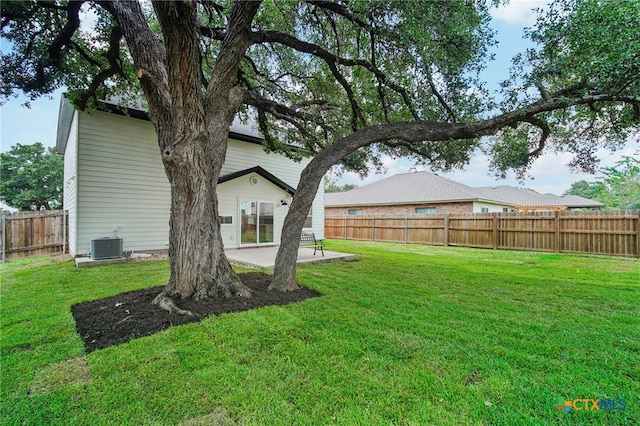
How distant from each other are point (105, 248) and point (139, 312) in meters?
5.41

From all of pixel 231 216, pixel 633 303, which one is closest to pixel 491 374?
pixel 633 303

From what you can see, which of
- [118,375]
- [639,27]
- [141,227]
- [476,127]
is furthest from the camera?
[141,227]

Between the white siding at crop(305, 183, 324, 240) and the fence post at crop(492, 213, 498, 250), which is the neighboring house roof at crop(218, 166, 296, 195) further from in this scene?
the fence post at crop(492, 213, 498, 250)

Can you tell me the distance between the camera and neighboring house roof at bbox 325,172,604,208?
58.1ft

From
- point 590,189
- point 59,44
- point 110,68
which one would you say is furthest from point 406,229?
point 590,189

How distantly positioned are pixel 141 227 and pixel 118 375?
8134 mm

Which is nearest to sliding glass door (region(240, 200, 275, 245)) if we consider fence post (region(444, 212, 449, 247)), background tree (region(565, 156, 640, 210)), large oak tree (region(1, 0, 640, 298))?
large oak tree (region(1, 0, 640, 298))

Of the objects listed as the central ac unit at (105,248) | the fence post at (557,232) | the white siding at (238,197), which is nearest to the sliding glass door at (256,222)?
the white siding at (238,197)

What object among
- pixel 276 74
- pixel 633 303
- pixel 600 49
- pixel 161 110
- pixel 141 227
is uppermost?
pixel 276 74

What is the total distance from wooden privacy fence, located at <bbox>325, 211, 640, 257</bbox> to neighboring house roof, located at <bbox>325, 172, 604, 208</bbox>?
2974 millimetres

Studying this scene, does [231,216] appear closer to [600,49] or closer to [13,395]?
[13,395]

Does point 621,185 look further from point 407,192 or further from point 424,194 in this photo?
point 407,192

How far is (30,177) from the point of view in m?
21.2

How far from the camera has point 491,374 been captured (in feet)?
8.27
